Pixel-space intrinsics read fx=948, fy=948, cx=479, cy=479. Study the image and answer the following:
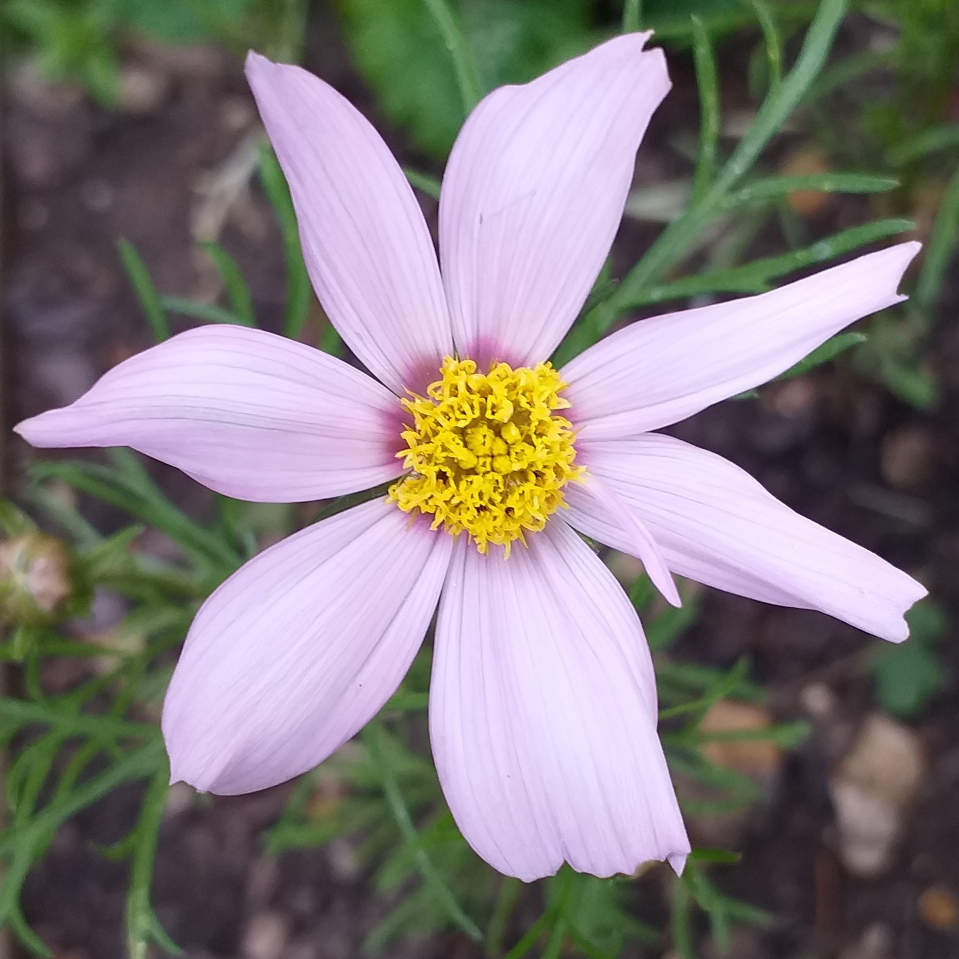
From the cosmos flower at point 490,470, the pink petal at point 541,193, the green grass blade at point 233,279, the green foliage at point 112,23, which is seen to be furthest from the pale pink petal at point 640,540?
the green foliage at point 112,23

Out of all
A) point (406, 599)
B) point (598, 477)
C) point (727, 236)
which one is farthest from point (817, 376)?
point (406, 599)

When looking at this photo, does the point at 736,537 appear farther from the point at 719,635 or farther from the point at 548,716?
the point at 719,635

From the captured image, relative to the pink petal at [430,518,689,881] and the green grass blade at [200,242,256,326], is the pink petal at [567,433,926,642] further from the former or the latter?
the green grass blade at [200,242,256,326]

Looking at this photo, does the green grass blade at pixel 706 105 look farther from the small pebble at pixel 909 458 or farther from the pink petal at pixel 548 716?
the small pebble at pixel 909 458

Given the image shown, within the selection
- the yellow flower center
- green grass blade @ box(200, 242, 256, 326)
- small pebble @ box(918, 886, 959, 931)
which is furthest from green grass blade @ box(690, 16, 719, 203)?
small pebble @ box(918, 886, 959, 931)

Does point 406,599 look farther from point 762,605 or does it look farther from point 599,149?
point 762,605
